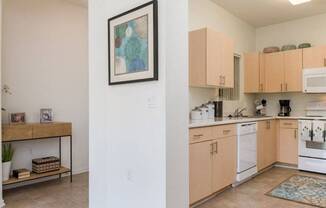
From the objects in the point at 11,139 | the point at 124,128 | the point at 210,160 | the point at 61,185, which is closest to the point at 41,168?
the point at 61,185

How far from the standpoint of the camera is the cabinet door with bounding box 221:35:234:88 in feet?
12.9

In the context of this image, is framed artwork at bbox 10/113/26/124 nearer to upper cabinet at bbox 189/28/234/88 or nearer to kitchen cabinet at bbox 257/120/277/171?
upper cabinet at bbox 189/28/234/88

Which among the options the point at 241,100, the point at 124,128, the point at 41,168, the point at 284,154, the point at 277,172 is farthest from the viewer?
the point at 241,100

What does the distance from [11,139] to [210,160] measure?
246cm

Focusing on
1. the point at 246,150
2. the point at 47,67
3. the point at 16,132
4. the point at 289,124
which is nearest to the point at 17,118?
the point at 16,132

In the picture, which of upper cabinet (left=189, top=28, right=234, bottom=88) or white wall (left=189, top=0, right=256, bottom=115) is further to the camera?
white wall (left=189, top=0, right=256, bottom=115)

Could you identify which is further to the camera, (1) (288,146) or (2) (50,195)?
(1) (288,146)

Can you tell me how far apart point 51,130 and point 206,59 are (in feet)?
7.79

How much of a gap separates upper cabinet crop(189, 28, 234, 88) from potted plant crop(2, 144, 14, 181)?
258 centimetres

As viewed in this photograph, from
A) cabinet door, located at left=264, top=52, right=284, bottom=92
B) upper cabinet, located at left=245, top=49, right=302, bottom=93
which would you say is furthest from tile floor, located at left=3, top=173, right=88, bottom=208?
cabinet door, located at left=264, top=52, right=284, bottom=92

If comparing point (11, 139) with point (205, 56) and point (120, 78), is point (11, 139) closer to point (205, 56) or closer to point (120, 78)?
point (120, 78)

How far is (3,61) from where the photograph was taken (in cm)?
344

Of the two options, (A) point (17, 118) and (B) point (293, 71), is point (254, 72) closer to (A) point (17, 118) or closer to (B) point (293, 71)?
(B) point (293, 71)

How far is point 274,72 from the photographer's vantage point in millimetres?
5137
